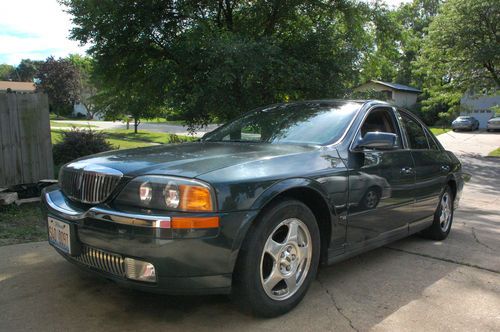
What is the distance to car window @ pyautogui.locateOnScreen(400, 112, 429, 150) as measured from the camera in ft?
16.1

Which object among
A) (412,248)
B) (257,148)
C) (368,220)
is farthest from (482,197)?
(257,148)

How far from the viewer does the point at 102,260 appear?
2953 millimetres

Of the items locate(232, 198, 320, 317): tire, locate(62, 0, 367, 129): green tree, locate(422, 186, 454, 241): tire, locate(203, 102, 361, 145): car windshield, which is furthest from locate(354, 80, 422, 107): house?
locate(232, 198, 320, 317): tire

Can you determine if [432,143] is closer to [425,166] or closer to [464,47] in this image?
[425,166]

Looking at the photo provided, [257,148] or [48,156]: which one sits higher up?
[257,148]

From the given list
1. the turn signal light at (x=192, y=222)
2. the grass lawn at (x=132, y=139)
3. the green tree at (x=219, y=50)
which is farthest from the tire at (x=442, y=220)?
the grass lawn at (x=132, y=139)

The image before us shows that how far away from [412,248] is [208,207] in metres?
3.24

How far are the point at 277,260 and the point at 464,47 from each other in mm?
19154

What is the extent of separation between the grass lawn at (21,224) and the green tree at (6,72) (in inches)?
4973

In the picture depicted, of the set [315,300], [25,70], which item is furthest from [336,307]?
[25,70]

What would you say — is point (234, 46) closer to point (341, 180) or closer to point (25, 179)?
point (25, 179)

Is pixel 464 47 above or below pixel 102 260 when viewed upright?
above

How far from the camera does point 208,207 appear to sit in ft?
9.13

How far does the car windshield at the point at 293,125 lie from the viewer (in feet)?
13.1
